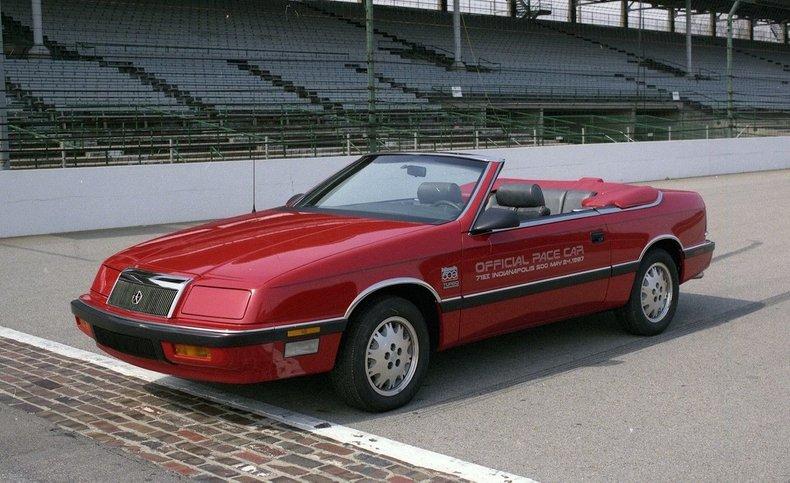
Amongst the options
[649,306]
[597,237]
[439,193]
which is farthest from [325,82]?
[439,193]

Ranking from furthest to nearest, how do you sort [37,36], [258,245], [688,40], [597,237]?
[688,40]
[37,36]
[597,237]
[258,245]

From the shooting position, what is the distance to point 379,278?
16.7 feet

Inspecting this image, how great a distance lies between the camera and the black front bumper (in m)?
4.63

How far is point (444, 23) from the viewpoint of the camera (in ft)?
134

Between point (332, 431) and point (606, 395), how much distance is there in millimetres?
1639

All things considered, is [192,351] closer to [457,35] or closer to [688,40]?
[457,35]

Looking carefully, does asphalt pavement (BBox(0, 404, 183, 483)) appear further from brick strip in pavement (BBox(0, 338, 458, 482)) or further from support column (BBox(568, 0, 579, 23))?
support column (BBox(568, 0, 579, 23))

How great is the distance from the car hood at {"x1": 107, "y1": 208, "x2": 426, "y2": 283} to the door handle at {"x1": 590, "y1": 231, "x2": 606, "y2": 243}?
1.44 m

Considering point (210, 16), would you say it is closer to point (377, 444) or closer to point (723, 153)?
point (723, 153)

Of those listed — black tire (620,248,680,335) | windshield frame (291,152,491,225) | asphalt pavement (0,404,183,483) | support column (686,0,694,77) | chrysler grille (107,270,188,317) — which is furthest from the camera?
support column (686,0,694,77)

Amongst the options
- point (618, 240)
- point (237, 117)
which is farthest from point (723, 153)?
point (618, 240)

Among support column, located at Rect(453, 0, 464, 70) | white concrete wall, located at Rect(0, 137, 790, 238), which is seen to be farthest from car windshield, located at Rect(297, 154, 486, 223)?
support column, located at Rect(453, 0, 464, 70)

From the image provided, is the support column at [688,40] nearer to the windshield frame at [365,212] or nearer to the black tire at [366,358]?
the windshield frame at [365,212]

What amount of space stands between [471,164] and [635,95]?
35887mm
